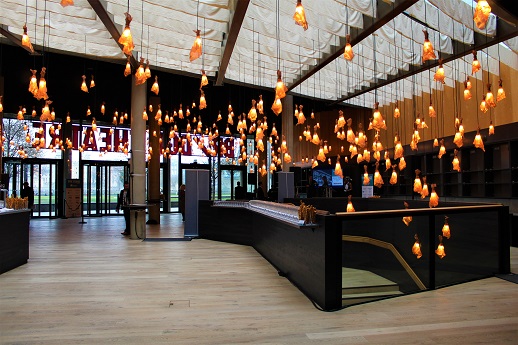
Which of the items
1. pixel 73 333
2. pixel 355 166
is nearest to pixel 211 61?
pixel 355 166

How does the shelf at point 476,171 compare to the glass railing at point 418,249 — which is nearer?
the glass railing at point 418,249

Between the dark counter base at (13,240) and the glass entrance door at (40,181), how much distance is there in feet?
36.9

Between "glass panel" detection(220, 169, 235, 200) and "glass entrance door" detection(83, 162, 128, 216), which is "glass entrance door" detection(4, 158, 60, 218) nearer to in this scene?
"glass entrance door" detection(83, 162, 128, 216)

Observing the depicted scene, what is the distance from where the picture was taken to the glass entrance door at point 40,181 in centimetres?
1727

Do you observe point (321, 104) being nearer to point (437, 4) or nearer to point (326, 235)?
point (437, 4)

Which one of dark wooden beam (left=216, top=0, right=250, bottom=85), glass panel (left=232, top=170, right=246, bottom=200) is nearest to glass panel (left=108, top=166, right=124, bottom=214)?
glass panel (left=232, top=170, right=246, bottom=200)

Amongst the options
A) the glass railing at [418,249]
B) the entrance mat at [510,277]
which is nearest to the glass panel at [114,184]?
the glass railing at [418,249]

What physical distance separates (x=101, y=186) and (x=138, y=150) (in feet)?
27.4

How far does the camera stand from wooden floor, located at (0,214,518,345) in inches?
143

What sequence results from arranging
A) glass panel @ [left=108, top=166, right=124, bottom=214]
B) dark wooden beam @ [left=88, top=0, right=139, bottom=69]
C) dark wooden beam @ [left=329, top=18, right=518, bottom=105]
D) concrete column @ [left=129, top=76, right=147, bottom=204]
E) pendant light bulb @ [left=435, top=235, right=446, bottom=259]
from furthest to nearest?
glass panel @ [left=108, top=166, right=124, bottom=214] < concrete column @ [left=129, top=76, right=147, bottom=204] < dark wooden beam @ [left=329, top=18, right=518, bottom=105] < dark wooden beam @ [left=88, top=0, right=139, bottom=69] < pendant light bulb @ [left=435, top=235, right=446, bottom=259]

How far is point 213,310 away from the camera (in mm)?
4461

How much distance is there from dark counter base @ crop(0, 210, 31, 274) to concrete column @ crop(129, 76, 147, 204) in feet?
12.9

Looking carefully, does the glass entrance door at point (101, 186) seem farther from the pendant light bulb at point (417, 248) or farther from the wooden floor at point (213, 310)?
the pendant light bulb at point (417, 248)

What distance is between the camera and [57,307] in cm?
457
